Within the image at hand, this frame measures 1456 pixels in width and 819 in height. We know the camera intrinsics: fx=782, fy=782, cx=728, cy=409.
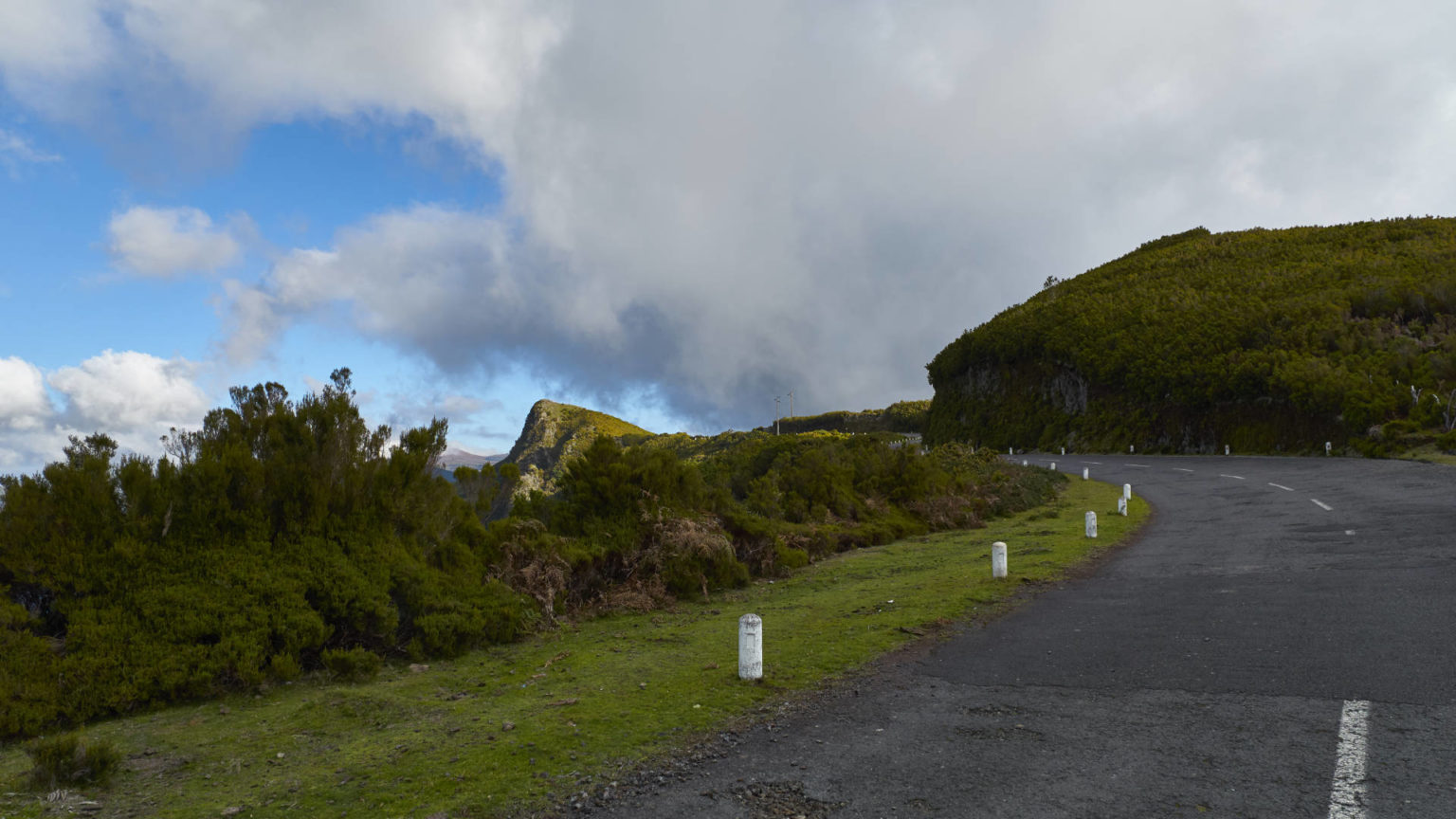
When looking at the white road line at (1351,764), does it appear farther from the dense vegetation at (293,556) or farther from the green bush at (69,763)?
the dense vegetation at (293,556)

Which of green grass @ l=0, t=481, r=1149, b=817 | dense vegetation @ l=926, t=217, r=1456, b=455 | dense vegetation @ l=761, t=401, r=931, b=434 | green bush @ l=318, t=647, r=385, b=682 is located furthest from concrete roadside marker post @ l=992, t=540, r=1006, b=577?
dense vegetation @ l=761, t=401, r=931, b=434

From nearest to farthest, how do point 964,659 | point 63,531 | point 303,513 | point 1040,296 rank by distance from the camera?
point 63,531 → point 964,659 → point 303,513 → point 1040,296

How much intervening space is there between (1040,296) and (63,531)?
9859 cm

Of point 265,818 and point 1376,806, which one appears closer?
point 1376,806

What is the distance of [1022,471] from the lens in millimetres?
30406

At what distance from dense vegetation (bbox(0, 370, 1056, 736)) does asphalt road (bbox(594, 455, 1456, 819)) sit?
471 centimetres

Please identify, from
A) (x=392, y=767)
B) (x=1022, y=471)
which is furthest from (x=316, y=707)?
(x=1022, y=471)

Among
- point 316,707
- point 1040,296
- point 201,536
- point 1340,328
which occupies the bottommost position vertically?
point 316,707

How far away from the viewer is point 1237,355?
151 feet

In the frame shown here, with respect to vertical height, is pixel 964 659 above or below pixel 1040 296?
below

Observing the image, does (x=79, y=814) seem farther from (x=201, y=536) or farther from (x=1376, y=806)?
(x=1376, y=806)

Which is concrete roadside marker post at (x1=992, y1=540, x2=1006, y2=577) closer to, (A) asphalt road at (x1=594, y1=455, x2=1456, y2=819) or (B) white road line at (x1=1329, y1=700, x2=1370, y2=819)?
(A) asphalt road at (x1=594, y1=455, x2=1456, y2=819)

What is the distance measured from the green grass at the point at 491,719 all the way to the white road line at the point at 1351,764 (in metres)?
3.78

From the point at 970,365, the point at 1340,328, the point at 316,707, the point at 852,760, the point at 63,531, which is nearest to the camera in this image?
the point at 852,760
